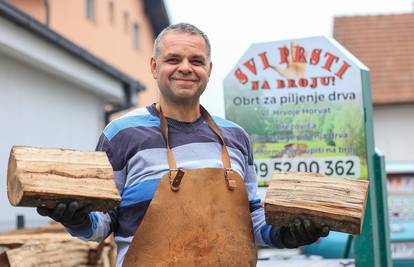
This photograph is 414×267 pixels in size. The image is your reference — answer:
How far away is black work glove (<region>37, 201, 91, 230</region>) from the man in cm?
9

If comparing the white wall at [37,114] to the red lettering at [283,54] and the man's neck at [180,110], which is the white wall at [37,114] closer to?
the red lettering at [283,54]

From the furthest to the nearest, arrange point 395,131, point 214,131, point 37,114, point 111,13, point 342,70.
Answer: point 111,13 → point 395,131 → point 37,114 → point 342,70 → point 214,131

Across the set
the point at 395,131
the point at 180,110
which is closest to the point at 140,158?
the point at 180,110

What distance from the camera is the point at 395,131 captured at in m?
20.8

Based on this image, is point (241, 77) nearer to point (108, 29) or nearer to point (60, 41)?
point (60, 41)

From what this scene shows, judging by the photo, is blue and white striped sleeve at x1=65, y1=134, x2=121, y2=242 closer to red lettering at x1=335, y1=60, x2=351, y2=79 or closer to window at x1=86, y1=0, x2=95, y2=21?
red lettering at x1=335, y1=60, x2=351, y2=79

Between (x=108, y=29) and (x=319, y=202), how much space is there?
67.7 ft

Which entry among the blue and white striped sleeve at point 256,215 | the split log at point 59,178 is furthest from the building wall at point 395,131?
the split log at point 59,178

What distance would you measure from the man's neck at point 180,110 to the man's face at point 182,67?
0.09 feet

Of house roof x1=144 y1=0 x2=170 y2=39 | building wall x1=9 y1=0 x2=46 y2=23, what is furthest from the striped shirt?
house roof x1=144 y1=0 x2=170 y2=39

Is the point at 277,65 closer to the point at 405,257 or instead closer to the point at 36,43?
the point at 405,257

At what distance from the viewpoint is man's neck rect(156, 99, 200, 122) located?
3.06 m

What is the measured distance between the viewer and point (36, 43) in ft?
30.6

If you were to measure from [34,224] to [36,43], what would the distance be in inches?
95.9
